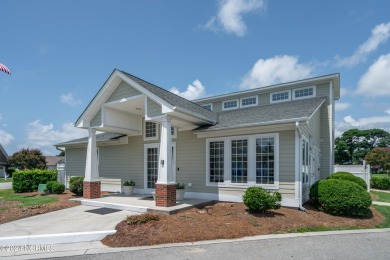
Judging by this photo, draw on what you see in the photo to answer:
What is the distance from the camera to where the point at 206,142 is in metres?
11.8

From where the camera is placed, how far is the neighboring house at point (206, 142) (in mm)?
9758

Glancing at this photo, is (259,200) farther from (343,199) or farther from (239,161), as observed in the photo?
(343,199)

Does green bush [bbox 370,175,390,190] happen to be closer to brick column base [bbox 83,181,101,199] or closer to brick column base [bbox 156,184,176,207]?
brick column base [bbox 156,184,176,207]

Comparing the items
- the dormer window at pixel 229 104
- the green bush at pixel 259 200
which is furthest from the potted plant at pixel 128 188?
the dormer window at pixel 229 104

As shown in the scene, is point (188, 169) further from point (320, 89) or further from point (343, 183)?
point (320, 89)

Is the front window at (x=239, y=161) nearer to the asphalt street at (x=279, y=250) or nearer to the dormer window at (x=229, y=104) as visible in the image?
the asphalt street at (x=279, y=250)

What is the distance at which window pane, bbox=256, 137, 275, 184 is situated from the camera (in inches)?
399

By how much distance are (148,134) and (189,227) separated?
24.4ft

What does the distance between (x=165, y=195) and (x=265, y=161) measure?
4.03 meters

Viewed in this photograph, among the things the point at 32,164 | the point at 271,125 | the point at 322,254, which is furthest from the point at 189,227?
the point at 32,164

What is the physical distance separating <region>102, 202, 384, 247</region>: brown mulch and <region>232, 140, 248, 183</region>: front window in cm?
130

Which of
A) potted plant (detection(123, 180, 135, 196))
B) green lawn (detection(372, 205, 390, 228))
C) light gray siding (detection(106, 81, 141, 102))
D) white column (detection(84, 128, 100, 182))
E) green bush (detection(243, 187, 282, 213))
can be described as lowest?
green lawn (detection(372, 205, 390, 228))

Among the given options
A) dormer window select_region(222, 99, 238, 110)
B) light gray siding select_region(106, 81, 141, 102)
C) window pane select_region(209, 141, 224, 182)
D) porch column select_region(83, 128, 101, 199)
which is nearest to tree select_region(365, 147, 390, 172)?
dormer window select_region(222, 99, 238, 110)

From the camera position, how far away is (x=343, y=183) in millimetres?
9406
